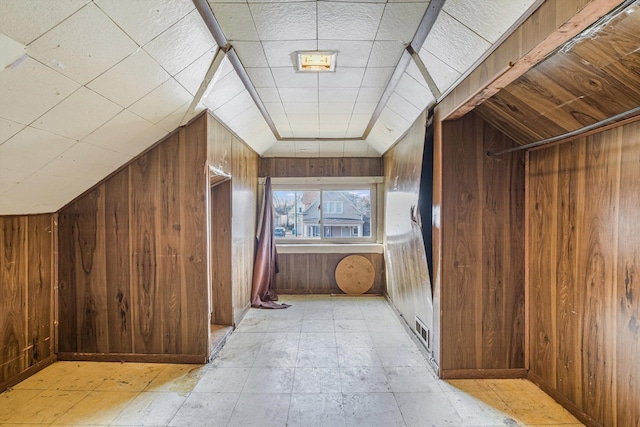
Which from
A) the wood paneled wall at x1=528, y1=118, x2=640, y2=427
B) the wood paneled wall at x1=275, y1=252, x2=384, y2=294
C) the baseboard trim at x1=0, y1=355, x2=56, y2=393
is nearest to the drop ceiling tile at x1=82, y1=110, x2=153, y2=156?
the baseboard trim at x1=0, y1=355, x2=56, y2=393

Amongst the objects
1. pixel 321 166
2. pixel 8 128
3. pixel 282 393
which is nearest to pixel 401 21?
pixel 8 128

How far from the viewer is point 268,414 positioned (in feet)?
6.55

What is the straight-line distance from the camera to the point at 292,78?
2.49 meters

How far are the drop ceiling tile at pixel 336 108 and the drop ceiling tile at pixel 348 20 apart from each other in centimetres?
119

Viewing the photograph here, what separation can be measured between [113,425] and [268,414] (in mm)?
926

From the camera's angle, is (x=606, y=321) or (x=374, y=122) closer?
(x=606, y=321)

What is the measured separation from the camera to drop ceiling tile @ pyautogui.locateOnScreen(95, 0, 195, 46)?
131cm

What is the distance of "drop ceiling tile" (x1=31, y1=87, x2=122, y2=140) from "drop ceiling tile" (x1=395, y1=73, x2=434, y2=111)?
6.56 ft

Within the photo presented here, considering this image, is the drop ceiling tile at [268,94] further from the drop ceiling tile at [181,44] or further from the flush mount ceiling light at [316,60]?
the drop ceiling tile at [181,44]

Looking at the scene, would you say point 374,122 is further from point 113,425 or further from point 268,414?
point 113,425

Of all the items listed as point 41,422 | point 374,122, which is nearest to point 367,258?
point 374,122

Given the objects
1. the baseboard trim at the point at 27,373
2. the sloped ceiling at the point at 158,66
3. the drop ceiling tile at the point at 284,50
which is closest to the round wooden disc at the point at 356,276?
the sloped ceiling at the point at 158,66

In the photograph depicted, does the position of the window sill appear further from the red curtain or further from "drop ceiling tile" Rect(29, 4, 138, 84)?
"drop ceiling tile" Rect(29, 4, 138, 84)

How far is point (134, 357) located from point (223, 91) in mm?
2361
